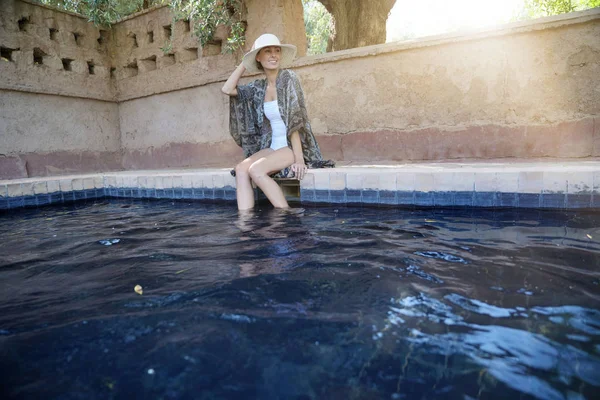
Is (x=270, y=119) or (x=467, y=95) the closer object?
(x=270, y=119)

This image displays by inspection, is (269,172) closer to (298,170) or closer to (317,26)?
(298,170)

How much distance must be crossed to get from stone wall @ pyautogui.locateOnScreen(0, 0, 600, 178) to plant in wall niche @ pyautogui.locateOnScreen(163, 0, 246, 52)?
9.6 inches

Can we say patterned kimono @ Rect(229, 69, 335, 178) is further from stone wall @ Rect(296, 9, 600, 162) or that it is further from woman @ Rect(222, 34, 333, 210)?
stone wall @ Rect(296, 9, 600, 162)

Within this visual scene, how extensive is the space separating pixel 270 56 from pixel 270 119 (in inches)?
24.5

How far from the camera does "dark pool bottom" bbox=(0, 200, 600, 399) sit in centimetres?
115

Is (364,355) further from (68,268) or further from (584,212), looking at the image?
(584,212)

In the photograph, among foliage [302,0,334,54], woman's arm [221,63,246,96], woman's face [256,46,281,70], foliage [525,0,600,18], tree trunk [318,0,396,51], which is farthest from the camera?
foliage [302,0,334,54]

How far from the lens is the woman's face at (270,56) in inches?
153

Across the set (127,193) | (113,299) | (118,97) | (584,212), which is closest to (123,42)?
(118,97)

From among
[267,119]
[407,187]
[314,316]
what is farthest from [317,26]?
[314,316]

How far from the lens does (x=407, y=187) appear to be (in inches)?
148

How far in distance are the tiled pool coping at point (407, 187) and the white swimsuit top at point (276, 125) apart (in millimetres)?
460

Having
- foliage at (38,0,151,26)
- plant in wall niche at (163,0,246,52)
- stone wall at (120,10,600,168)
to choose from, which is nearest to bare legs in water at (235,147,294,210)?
stone wall at (120,10,600,168)

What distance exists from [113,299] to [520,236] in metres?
2.34
